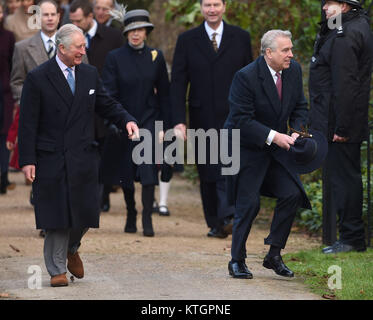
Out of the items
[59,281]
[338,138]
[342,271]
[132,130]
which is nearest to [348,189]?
[338,138]

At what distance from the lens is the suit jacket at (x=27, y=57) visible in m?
10.6

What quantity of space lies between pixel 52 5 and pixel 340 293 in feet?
15.5

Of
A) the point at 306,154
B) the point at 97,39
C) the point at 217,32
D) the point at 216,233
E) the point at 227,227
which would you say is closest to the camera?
the point at 306,154

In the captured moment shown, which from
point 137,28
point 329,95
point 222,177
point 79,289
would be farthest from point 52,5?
point 79,289

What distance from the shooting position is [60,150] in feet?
25.7

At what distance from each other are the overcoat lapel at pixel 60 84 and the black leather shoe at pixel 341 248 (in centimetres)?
272

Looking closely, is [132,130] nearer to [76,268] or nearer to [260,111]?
[260,111]

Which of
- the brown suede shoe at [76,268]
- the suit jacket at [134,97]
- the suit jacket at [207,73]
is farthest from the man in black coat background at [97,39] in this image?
the brown suede shoe at [76,268]

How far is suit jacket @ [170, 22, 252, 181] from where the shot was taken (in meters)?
10.5

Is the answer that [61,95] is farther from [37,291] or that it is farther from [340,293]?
[340,293]

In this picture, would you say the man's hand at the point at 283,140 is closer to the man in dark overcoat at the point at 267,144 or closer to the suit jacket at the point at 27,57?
the man in dark overcoat at the point at 267,144

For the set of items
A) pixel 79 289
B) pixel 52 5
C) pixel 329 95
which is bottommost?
pixel 79 289

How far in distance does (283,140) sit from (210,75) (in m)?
2.89

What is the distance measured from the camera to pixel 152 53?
10.8m
